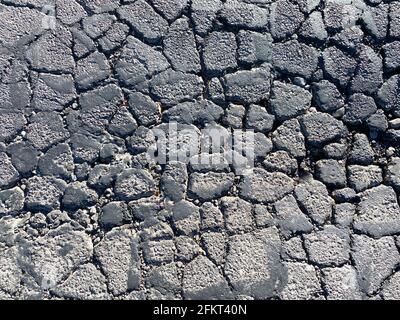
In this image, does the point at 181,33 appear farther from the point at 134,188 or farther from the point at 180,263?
the point at 180,263

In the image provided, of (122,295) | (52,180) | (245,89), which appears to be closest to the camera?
(122,295)

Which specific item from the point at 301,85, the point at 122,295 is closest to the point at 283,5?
the point at 301,85

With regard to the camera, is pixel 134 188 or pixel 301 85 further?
pixel 301 85

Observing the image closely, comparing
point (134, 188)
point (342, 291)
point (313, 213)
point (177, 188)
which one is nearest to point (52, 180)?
point (134, 188)

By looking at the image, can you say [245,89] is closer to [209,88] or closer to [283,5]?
[209,88]

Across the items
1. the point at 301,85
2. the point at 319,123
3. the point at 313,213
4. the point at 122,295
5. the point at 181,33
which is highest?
the point at 181,33

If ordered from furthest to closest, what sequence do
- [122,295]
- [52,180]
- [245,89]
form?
1. [245,89]
2. [52,180]
3. [122,295]

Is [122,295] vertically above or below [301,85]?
below
